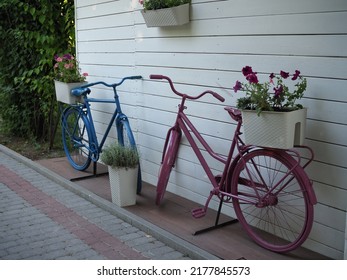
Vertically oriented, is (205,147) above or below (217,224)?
above

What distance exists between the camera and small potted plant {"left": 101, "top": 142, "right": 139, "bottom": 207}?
453 centimetres

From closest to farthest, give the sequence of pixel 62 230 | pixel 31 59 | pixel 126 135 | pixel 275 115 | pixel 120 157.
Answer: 1. pixel 275 115
2. pixel 62 230
3. pixel 120 157
4. pixel 126 135
5. pixel 31 59

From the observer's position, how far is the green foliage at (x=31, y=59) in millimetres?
6926

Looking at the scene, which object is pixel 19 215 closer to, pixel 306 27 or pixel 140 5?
pixel 140 5

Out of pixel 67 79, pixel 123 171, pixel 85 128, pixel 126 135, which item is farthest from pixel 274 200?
pixel 67 79

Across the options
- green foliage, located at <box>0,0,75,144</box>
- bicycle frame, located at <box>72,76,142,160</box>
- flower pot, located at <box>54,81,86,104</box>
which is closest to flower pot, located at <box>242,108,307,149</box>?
bicycle frame, located at <box>72,76,142,160</box>

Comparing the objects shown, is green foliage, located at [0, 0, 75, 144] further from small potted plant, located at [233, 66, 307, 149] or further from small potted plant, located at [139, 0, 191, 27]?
small potted plant, located at [233, 66, 307, 149]

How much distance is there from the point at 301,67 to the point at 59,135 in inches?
217

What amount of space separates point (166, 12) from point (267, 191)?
1948 millimetres

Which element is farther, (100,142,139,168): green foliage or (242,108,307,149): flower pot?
(100,142,139,168): green foliage

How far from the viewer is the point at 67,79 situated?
19.3 ft

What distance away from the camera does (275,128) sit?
3162 millimetres

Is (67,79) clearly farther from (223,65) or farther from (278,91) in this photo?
(278,91)

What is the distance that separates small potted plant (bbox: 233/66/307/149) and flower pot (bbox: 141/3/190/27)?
4.22 ft
